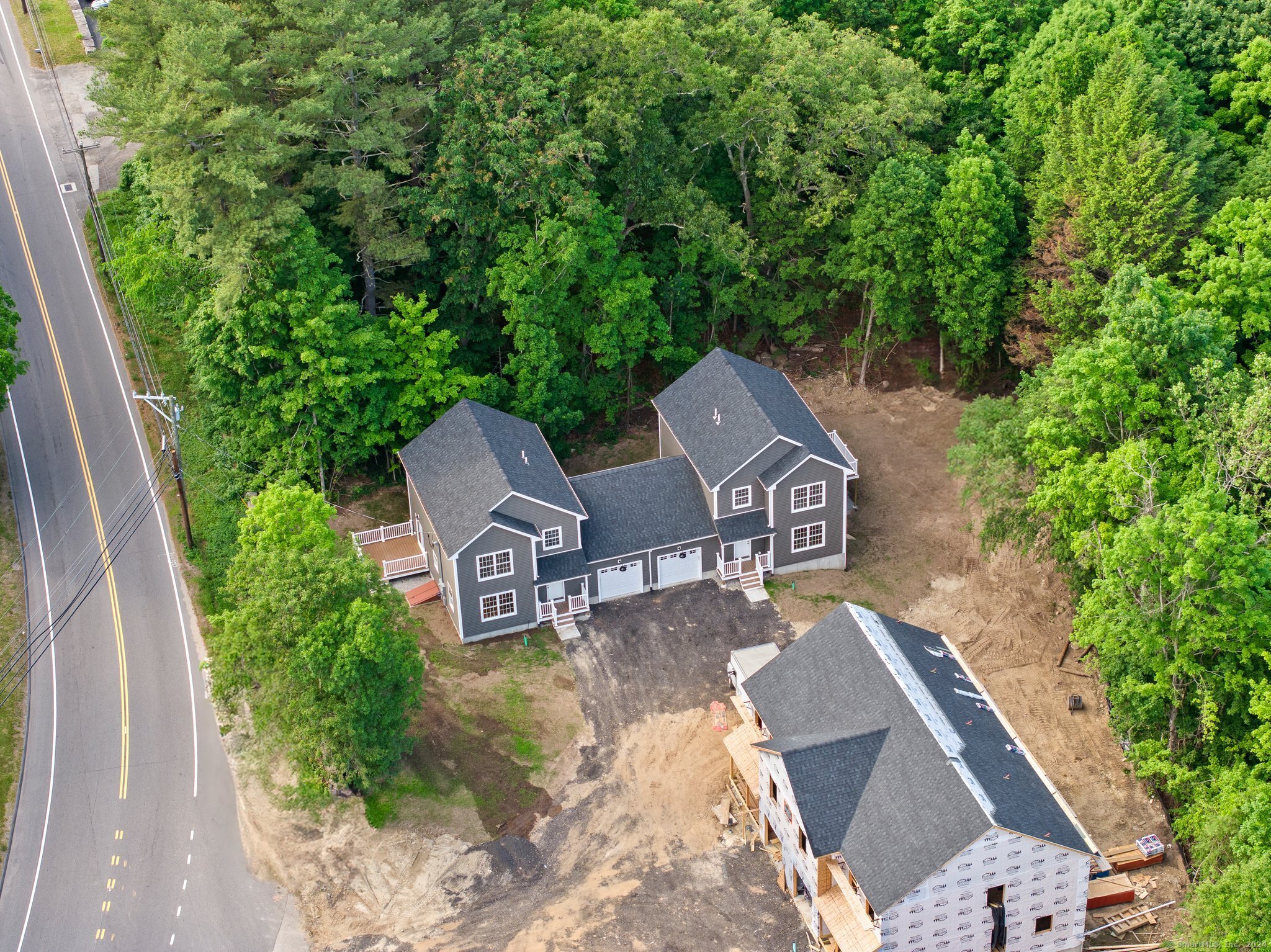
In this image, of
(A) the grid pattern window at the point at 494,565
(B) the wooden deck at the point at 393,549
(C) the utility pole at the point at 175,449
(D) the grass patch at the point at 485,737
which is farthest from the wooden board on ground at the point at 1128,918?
(C) the utility pole at the point at 175,449

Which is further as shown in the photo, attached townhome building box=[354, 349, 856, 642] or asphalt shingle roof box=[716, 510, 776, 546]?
asphalt shingle roof box=[716, 510, 776, 546]

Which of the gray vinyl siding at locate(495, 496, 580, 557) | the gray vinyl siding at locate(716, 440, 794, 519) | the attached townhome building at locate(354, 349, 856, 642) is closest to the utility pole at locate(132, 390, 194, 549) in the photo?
the attached townhome building at locate(354, 349, 856, 642)

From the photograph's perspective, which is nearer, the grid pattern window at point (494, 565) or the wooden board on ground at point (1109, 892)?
the wooden board on ground at point (1109, 892)

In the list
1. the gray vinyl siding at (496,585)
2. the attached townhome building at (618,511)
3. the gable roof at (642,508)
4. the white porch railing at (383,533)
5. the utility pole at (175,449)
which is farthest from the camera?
the white porch railing at (383,533)

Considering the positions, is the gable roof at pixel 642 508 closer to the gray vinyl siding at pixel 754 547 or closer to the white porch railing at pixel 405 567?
the gray vinyl siding at pixel 754 547

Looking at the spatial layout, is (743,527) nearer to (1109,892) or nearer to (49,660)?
(1109,892)

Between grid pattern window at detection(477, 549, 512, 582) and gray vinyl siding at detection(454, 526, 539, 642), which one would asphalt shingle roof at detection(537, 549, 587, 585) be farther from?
grid pattern window at detection(477, 549, 512, 582)

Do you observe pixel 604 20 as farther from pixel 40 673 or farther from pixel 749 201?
pixel 40 673

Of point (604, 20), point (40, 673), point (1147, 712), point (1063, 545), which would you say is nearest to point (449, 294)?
point (604, 20)
